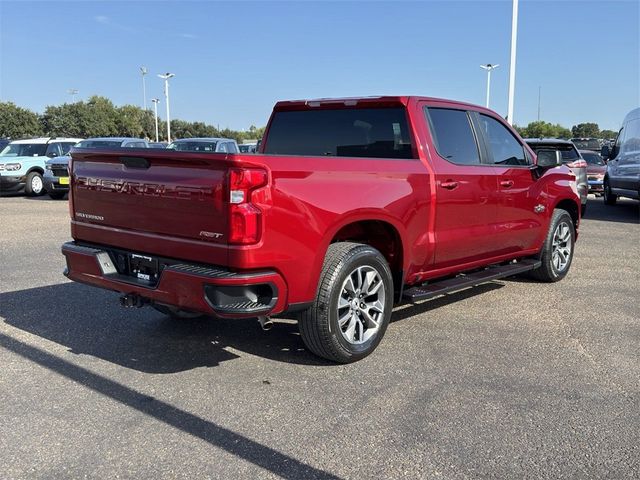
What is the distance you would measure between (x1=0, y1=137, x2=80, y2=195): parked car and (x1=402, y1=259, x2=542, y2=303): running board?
16.8m

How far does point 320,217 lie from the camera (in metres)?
3.98

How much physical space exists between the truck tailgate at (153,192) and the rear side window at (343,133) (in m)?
1.82

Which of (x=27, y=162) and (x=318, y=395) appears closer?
(x=318, y=395)

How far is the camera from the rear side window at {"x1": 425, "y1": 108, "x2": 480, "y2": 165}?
5223mm

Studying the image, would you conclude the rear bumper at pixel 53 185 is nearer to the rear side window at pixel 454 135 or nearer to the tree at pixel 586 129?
the rear side window at pixel 454 135

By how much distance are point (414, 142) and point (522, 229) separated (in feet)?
6.47

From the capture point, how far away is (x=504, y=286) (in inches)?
276

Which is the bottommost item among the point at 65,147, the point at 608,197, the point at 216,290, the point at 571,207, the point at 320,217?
the point at 608,197

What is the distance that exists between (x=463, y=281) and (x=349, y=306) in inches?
59.3

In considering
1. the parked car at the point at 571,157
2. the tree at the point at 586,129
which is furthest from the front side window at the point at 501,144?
the tree at the point at 586,129

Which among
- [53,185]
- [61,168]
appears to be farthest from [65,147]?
[61,168]

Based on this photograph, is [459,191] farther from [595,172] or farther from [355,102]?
[595,172]

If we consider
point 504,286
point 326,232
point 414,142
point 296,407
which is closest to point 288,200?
point 326,232

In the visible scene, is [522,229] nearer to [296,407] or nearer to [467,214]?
[467,214]
